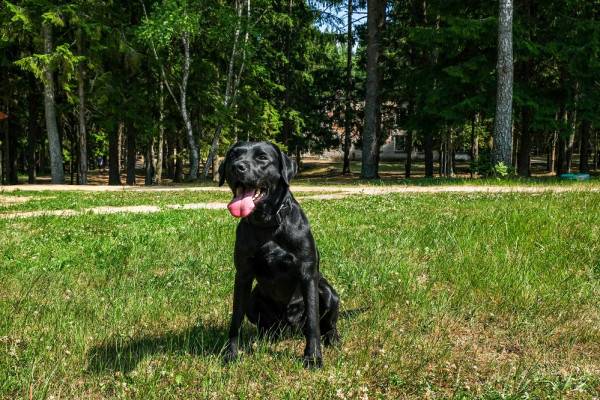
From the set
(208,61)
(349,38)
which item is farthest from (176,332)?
(349,38)

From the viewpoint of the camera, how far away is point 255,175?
3.59 meters

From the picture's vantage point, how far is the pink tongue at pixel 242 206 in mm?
3451

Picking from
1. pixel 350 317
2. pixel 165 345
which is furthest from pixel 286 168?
pixel 165 345

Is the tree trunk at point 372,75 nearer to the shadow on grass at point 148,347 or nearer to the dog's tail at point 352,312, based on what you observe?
the dog's tail at point 352,312

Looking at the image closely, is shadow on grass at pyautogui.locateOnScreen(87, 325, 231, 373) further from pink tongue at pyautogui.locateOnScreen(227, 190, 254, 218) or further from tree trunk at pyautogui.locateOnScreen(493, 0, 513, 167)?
tree trunk at pyautogui.locateOnScreen(493, 0, 513, 167)

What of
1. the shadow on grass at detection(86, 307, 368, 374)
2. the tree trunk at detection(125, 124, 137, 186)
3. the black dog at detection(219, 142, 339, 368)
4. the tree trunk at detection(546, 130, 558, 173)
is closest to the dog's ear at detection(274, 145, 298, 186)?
the black dog at detection(219, 142, 339, 368)

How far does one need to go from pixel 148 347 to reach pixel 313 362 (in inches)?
50.8

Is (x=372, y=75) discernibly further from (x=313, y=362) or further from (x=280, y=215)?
(x=313, y=362)

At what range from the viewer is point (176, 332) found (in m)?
4.46

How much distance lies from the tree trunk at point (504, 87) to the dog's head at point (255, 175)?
19760mm

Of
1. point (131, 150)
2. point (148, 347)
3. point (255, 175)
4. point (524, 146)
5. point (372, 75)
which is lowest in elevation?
point (148, 347)

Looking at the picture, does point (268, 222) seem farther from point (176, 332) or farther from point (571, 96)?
point (571, 96)

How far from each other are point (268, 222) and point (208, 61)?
3203 centimetres

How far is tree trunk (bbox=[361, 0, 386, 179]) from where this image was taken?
29.0 meters
